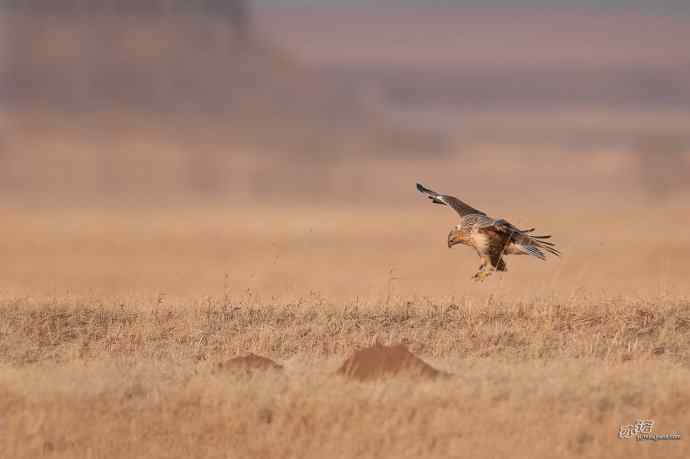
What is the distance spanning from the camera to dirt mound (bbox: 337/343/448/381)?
9750 millimetres

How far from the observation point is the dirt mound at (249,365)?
1007cm

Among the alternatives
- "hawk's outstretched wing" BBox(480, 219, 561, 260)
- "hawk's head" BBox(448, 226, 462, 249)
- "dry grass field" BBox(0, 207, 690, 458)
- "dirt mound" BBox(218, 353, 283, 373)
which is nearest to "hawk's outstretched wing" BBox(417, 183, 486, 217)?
"hawk's head" BBox(448, 226, 462, 249)

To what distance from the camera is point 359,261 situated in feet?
117

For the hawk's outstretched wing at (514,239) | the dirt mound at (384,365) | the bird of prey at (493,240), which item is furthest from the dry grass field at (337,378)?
the hawk's outstretched wing at (514,239)

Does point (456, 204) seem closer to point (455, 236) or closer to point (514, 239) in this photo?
point (455, 236)

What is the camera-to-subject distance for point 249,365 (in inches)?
402

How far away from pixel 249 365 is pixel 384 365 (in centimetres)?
138

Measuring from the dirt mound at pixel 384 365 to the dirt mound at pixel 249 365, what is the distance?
74 cm

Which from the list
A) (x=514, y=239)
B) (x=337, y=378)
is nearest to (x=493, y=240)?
(x=514, y=239)

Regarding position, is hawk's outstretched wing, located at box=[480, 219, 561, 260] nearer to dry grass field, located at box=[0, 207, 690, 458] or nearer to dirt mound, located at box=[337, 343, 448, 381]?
dry grass field, located at box=[0, 207, 690, 458]

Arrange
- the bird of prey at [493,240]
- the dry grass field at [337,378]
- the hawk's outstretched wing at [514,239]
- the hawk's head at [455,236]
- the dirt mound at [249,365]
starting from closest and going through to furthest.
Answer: the dry grass field at [337,378], the dirt mound at [249,365], the hawk's outstretched wing at [514,239], the bird of prey at [493,240], the hawk's head at [455,236]

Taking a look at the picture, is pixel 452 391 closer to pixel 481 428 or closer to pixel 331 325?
pixel 481 428

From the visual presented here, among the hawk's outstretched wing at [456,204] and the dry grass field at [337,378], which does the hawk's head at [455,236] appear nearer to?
the hawk's outstretched wing at [456,204]

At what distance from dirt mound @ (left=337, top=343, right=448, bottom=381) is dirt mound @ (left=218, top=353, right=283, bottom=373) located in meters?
0.74
